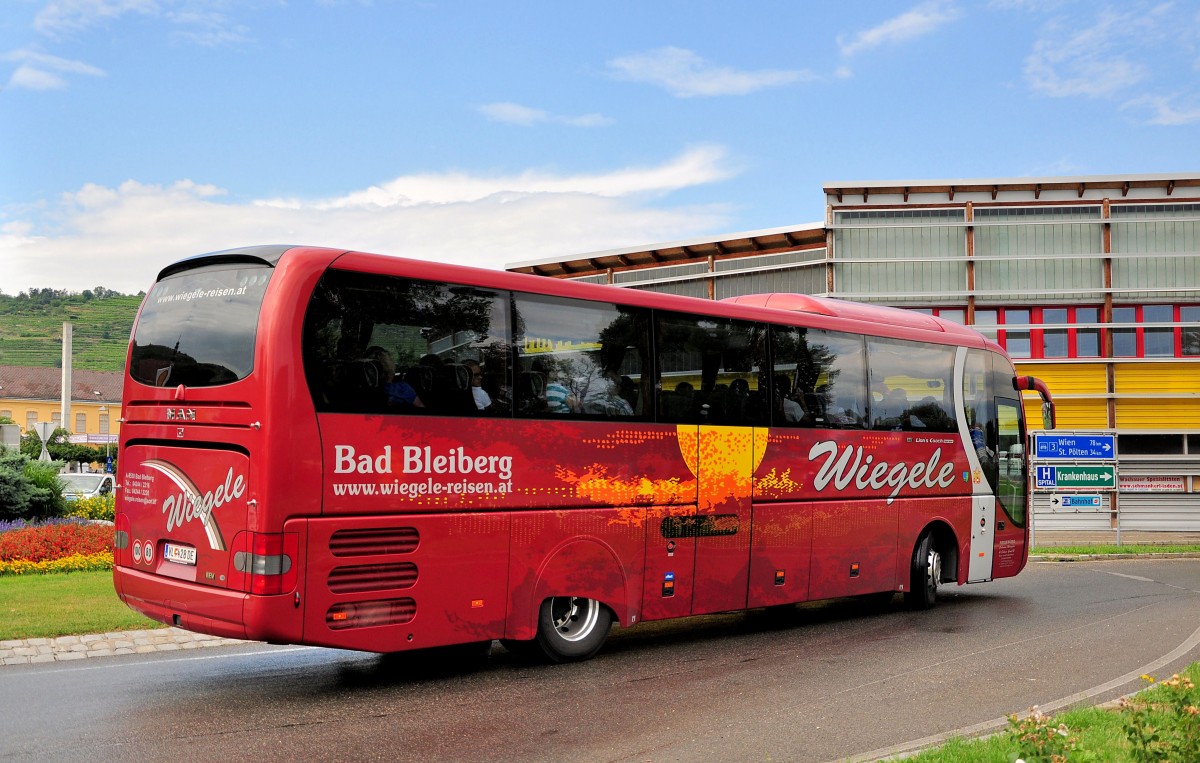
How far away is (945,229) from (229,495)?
25538 mm

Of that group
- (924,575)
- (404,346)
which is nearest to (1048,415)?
(924,575)

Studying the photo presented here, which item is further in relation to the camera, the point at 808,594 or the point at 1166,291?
the point at 1166,291

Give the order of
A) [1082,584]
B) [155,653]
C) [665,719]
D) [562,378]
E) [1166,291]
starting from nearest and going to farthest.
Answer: [665,719] → [562,378] → [155,653] → [1082,584] → [1166,291]

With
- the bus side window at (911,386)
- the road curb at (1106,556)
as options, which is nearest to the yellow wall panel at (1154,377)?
the road curb at (1106,556)

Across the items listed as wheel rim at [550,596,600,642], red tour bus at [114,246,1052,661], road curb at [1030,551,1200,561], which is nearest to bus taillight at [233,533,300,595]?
red tour bus at [114,246,1052,661]

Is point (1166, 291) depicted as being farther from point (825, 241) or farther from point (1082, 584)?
point (1082, 584)

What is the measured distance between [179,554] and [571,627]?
339 cm

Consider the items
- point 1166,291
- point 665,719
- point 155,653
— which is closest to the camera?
point 665,719

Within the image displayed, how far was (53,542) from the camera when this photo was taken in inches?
651

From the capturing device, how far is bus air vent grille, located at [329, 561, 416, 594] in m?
8.19

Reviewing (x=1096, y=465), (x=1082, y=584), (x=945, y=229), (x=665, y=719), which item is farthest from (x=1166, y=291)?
(x=665, y=719)

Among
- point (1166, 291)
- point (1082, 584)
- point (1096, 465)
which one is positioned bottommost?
point (1082, 584)

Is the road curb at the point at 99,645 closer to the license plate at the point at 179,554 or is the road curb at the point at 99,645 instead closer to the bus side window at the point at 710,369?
the license plate at the point at 179,554

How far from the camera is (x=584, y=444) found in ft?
32.3
